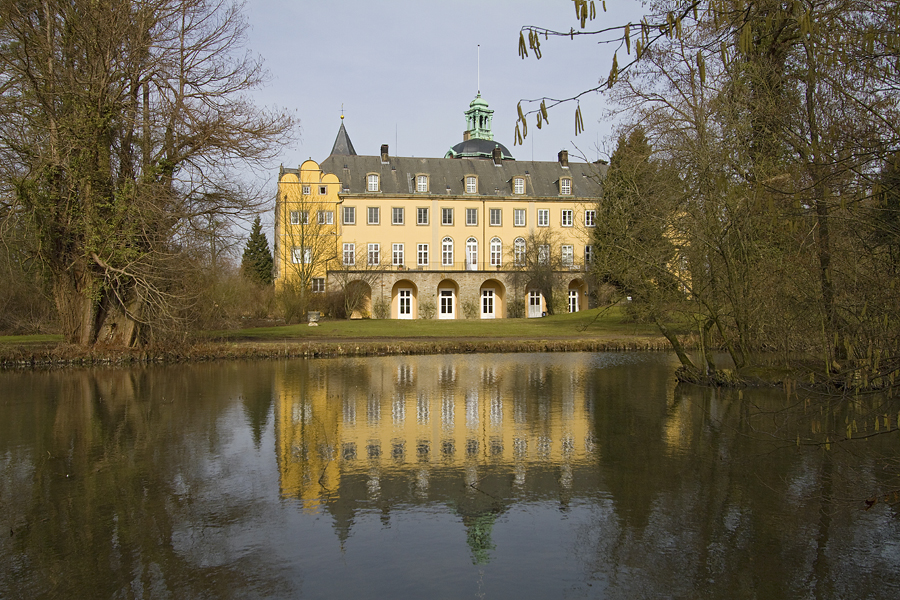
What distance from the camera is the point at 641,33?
393cm

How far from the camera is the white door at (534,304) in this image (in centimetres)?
4928

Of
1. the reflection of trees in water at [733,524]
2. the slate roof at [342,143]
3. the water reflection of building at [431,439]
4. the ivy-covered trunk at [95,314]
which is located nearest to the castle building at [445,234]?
the slate roof at [342,143]

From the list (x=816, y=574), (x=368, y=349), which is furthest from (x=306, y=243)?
(x=816, y=574)

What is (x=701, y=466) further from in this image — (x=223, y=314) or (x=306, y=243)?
(x=306, y=243)

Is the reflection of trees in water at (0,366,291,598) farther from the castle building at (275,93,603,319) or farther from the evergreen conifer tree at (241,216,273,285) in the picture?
the evergreen conifer tree at (241,216,273,285)

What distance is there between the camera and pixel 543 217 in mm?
50906

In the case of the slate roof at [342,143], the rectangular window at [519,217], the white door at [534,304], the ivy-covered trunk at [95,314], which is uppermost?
the slate roof at [342,143]

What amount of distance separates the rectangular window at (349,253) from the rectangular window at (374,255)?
108 centimetres

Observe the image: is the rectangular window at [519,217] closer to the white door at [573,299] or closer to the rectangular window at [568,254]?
the rectangular window at [568,254]

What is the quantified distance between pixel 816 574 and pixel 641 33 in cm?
414

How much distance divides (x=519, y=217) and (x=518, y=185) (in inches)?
88.7

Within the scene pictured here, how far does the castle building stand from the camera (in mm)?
47344

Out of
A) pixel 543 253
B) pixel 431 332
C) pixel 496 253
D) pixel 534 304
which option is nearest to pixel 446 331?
pixel 431 332

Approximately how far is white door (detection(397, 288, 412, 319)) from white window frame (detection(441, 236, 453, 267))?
3165mm
